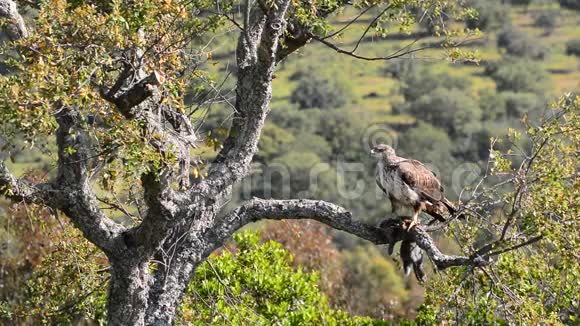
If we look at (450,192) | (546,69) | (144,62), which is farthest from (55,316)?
(546,69)

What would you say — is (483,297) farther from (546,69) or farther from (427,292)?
(546,69)

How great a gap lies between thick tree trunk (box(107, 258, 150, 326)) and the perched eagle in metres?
2.55

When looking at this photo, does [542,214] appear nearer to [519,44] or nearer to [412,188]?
[412,188]

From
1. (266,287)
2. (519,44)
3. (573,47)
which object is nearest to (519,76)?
(573,47)

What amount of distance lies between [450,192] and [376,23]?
36933mm

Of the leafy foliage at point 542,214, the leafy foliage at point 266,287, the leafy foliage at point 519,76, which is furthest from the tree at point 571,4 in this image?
the leafy foliage at point 542,214

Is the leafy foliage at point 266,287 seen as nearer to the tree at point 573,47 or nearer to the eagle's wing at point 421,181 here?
the eagle's wing at point 421,181

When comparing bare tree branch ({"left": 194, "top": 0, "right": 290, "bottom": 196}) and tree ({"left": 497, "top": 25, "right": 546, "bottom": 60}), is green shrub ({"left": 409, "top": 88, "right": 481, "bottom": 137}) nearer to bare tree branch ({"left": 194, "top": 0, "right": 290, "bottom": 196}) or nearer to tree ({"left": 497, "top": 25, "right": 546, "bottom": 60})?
tree ({"left": 497, "top": 25, "right": 546, "bottom": 60})

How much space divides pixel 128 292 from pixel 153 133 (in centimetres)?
188

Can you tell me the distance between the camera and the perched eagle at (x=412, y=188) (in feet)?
27.7

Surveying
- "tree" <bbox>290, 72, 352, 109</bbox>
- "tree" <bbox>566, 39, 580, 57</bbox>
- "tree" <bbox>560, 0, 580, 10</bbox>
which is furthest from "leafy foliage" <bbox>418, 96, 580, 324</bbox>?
"tree" <bbox>566, 39, 580, 57</bbox>

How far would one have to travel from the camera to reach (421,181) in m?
8.55

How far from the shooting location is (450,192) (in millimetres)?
45094

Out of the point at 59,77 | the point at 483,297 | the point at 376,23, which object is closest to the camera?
the point at 59,77
